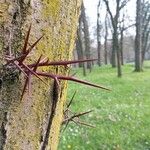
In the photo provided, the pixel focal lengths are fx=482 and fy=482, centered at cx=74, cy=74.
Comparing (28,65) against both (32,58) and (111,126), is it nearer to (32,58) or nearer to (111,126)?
(32,58)

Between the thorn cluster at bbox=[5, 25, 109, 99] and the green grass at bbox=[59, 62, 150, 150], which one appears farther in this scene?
the green grass at bbox=[59, 62, 150, 150]

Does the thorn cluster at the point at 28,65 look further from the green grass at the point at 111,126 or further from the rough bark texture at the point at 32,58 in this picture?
the green grass at the point at 111,126

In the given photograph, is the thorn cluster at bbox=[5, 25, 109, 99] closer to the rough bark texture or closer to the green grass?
the rough bark texture

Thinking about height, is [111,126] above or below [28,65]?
below

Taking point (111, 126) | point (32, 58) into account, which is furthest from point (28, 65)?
point (111, 126)

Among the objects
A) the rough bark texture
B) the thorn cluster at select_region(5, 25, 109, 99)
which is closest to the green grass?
the rough bark texture

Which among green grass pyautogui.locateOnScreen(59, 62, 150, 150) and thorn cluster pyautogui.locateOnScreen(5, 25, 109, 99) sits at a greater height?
thorn cluster pyautogui.locateOnScreen(5, 25, 109, 99)

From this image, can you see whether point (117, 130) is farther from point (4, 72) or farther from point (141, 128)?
point (4, 72)

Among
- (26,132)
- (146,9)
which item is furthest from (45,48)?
(146,9)
